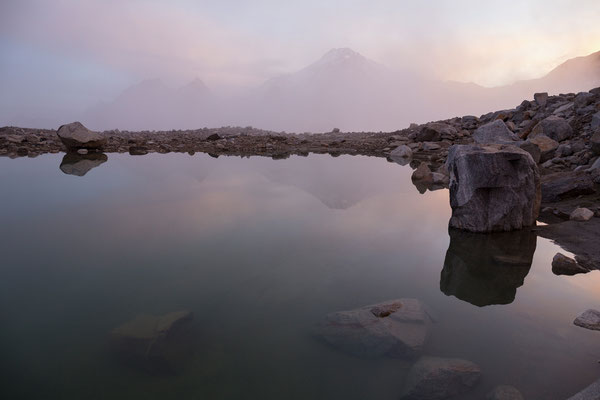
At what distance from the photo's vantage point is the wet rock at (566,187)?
9578mm

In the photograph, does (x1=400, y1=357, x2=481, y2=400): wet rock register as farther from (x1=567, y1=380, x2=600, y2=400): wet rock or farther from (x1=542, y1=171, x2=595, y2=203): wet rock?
(x1=542, y1=171, x2=595, y2=203): wet rock

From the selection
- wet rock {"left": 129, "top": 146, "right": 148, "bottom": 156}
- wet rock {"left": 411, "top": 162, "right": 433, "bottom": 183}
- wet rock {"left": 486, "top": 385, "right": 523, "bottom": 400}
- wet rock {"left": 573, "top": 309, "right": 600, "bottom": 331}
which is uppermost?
wet rock {"left": 129, "top": 146, "right": 148, "bottom": 156}

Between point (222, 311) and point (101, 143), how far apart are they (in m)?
19.1

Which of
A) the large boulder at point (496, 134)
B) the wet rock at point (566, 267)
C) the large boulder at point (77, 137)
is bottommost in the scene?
the wet rock at point (566, 267)

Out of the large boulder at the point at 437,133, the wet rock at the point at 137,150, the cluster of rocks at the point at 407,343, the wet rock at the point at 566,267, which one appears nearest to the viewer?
the cluster of rocks at the point at 407,343

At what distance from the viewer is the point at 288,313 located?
4391 millimetres

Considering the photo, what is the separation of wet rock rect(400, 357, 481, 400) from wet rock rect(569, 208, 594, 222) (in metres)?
6.61

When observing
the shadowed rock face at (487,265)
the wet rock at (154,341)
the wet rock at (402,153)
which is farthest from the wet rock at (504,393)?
the wet rock at (402,153)

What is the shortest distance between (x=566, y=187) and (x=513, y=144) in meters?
4.64

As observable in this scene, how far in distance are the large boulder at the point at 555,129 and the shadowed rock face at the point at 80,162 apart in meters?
19.9

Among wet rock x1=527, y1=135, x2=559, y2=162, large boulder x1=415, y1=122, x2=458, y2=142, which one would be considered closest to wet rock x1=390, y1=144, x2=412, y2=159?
large boulder x1=415, y1=122, x2=458, y2=142

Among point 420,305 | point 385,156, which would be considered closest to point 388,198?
point 420,305

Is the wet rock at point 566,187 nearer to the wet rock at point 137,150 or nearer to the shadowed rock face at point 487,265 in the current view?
the shadowed rock face at point 487,265

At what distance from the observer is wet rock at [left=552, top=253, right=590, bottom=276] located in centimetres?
573
